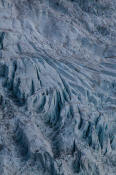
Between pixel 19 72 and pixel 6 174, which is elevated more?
pixel 19 72

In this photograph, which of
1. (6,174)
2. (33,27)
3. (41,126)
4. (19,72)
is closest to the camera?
(6,174)

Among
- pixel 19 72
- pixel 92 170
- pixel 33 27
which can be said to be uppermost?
pixel 33 27

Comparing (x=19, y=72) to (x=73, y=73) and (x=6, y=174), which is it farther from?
(x=6, y=174)

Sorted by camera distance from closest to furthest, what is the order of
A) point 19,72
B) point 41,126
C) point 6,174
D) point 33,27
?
point 6,174, point 41,126, point 19,72, point 33,27

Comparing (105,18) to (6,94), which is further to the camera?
(105,18)

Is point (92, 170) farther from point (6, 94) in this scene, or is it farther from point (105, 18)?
point (105, 18)

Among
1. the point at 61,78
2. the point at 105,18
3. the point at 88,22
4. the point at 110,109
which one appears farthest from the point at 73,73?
the point at 105,18
